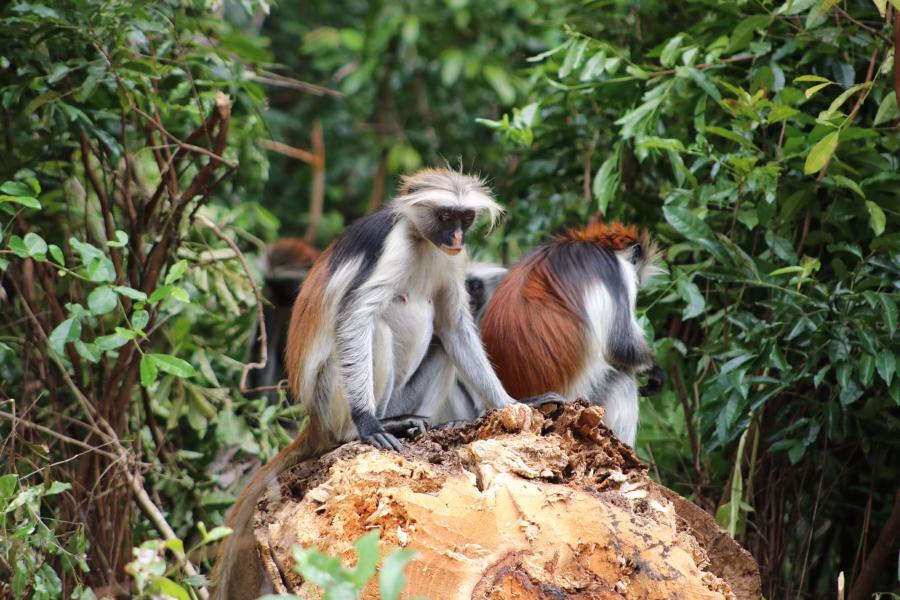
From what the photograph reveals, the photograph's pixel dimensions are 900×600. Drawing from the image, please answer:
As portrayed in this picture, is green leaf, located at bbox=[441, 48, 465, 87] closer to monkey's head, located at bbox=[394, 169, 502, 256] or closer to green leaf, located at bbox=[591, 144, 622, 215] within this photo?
green leaf, located at bbox=[591, 144, 622, 215]

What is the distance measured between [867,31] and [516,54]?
656 centimetres

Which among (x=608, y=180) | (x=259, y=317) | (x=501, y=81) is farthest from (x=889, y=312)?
(x=501, y=81)

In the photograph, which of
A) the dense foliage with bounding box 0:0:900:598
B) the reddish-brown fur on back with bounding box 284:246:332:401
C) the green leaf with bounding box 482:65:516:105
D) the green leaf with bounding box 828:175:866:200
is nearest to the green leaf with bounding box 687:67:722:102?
the dense foliage with bounding box 0:0:900:598

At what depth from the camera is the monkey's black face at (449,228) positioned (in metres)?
5.28

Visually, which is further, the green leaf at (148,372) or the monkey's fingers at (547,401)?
the monkey's fingers at (547,401)

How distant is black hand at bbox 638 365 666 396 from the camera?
624cm

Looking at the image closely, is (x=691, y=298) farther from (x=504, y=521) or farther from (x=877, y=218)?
(x=504, y=521)

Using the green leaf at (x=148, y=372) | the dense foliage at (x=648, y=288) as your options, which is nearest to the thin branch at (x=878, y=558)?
the dense foliage at (x=648, y=288)

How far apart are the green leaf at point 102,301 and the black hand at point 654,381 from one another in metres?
3.27

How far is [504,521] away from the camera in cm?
384

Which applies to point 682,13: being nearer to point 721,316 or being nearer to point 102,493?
point 721,316

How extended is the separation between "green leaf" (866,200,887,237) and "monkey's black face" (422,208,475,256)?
198 cm

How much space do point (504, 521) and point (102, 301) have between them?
1.78 meters

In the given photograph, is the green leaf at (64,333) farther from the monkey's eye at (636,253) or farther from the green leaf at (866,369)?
the green leaf at (866,369)
